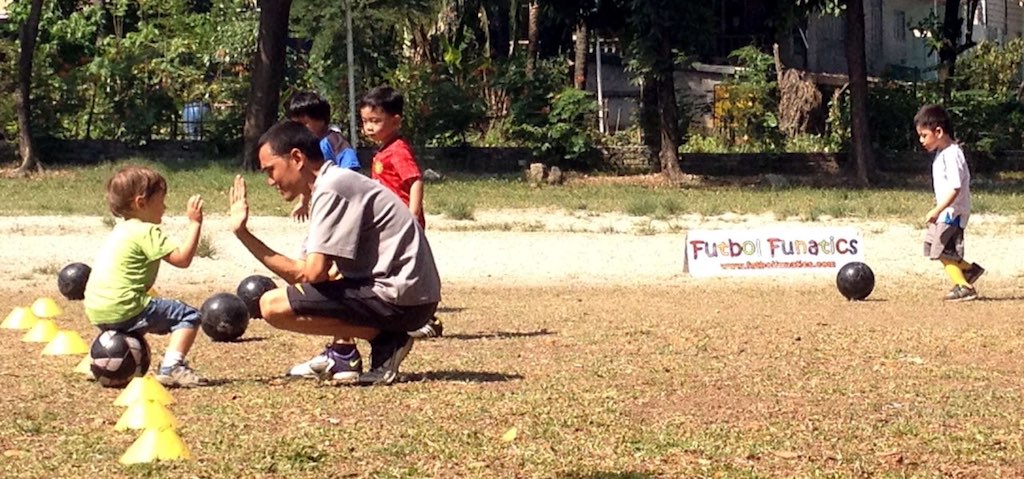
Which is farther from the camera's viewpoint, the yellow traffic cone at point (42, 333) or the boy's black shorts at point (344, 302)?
the yellow traffic cone at point (42, 333)

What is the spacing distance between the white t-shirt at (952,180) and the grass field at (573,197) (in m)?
8.04

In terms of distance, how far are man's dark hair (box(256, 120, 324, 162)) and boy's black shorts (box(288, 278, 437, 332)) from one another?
649mm

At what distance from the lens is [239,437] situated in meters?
7.11

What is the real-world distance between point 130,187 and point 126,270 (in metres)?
0.43

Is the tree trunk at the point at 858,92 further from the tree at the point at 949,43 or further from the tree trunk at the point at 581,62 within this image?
the tree trunk at the point at 581,62

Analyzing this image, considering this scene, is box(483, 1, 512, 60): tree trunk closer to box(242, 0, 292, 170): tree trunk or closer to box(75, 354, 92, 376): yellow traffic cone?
box(242, 0, 292, 170): tree trunk

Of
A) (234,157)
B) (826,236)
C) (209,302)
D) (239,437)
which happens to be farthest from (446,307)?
(234,157)

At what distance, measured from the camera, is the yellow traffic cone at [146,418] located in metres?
6.83

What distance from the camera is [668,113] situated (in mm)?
29875

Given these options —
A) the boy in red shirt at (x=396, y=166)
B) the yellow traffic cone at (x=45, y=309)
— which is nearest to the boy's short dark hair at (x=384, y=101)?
the boy in red shirt at (x=396, y=166)

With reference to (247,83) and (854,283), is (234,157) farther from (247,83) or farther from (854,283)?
(854,283)

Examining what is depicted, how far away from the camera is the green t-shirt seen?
851 centimetres

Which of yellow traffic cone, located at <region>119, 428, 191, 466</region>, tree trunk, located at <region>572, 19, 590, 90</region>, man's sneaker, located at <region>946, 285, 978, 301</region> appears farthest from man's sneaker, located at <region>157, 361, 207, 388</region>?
tree trunk, located at <region>572, 19, 590, 90</region>

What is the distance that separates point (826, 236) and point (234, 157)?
16.1 metres
